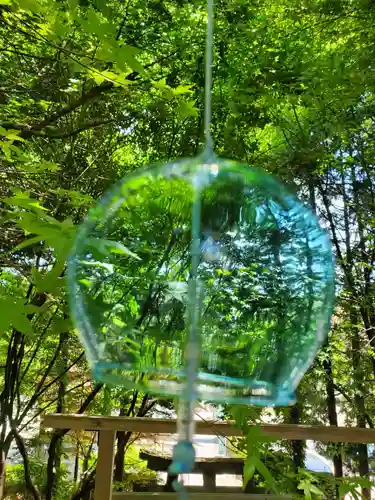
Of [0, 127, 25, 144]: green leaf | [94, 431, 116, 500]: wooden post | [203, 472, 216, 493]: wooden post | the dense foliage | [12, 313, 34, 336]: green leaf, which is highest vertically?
the dense foliage

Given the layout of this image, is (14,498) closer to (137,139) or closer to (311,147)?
(137,139)

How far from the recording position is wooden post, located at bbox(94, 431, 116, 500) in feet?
5.28

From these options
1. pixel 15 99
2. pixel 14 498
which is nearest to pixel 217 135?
pixel 15 99

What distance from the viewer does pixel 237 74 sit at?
1.81m

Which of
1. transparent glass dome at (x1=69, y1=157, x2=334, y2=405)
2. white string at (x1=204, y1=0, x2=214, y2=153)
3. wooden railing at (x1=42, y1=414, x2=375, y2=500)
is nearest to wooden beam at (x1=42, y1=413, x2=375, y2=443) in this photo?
wooden railing at (x1=42, y1=414, x2=375, y2=500)

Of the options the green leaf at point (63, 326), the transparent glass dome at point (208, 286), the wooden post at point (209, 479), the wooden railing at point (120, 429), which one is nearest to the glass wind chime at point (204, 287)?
the transparent glass dome at point (208, 286)

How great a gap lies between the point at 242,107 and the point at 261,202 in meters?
0.97

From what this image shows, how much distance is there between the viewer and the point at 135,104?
228 centimetres

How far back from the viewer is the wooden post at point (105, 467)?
161cm

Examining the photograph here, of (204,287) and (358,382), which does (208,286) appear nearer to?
(204,287)

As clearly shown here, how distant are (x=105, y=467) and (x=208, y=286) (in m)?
1.34

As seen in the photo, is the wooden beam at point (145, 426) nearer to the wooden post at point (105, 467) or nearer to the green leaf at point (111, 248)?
the wooden post at point (105, 467)

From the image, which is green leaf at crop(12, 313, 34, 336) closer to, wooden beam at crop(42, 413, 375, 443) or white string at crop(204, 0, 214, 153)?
white string at crop(204, 0, 214, 153)

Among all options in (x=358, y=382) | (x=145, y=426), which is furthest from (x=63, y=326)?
(x=358, y=382)
